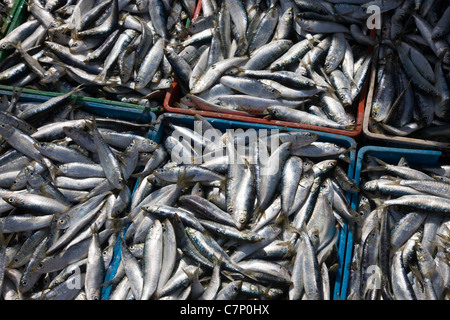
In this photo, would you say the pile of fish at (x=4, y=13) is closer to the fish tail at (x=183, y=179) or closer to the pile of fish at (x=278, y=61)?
the pile of fish at (x=278, y=61)

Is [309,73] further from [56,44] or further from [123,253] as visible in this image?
[56,44]

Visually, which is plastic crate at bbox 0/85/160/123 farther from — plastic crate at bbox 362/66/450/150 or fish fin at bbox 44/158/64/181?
plastic crate at bbox 362/66/450/150

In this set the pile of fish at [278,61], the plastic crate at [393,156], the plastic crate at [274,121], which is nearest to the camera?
the plastic crate at [393,156]

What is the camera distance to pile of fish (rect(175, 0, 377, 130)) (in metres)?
3.81

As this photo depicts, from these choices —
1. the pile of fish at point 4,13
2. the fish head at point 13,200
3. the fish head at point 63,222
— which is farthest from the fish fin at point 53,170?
the pile of fish at point 4,13

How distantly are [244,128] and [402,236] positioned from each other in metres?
1.57

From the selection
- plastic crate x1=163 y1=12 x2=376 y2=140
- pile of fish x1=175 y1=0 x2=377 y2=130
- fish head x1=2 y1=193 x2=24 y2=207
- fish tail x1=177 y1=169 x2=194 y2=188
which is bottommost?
fish head x1=2 y1=193 x2=24 y2=207

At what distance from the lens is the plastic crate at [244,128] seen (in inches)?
121

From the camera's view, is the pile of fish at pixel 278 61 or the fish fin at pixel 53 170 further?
the pile of fish at pixel 278 61

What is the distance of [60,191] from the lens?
11.4ft

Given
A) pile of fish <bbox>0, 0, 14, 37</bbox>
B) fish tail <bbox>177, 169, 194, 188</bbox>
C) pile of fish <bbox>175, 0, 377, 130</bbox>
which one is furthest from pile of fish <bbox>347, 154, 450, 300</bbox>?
pile of fish <bbox>0, 0, 14, 37</bbox>

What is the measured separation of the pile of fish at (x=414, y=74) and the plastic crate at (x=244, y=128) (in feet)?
1.24

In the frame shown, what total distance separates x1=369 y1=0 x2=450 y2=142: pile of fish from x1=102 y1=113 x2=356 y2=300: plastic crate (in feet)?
1.24
